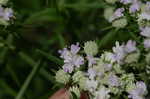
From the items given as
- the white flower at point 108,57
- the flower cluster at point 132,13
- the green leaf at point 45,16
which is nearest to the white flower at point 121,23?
the flower cluster at point 132,13

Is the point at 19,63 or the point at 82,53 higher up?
the point at 82,53

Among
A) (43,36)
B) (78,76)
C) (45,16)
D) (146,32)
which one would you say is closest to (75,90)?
Answer: (78,76)

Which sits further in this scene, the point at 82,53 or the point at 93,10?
the point at 93,10

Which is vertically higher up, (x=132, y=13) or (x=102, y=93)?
(x=132, y=13)

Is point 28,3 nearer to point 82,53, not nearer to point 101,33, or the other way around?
point 101,33

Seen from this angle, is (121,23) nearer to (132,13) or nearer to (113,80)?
(132,13)

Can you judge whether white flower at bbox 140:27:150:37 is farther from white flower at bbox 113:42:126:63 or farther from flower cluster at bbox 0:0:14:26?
flower cluster at bbox 0:0:14:26

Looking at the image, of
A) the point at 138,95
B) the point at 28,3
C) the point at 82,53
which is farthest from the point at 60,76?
the point at 28,3
